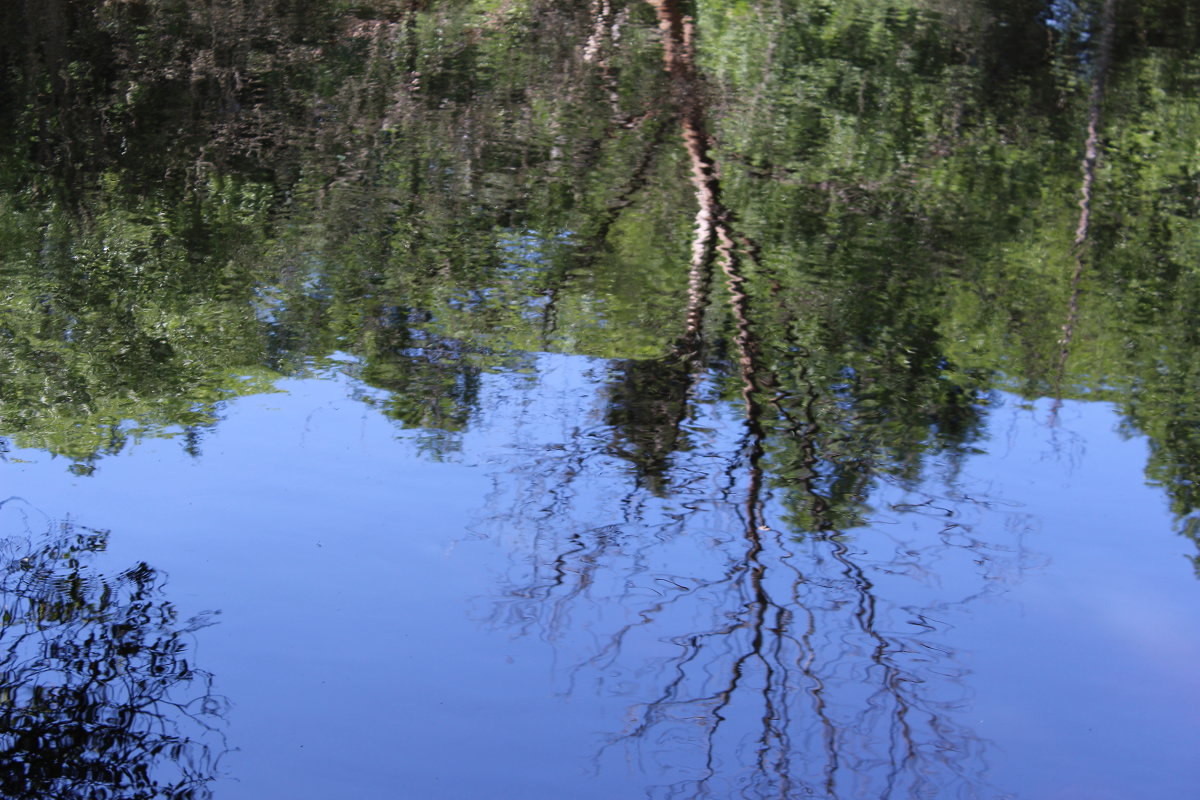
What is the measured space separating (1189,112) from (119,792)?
37.9ft

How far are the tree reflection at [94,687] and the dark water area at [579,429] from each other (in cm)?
2

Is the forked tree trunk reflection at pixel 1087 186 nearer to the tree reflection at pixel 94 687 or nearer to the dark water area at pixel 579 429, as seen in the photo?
the dark water area at pixel 579 429

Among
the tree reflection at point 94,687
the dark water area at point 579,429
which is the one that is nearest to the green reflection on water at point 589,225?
the dark water area at point 579,429

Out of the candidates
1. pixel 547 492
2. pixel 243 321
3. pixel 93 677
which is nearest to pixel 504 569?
pixel 547 492

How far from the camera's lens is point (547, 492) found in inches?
221

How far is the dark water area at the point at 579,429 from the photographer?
4.33 m

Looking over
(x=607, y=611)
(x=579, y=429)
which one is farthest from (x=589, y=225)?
(x=607, y=611)

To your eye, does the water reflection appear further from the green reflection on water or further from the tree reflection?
the tree reflection

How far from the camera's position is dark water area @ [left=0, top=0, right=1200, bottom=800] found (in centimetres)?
433

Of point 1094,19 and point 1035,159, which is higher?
point 1094,19

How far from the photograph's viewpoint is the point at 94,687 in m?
4.34

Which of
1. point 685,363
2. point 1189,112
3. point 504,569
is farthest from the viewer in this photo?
point 1189,112

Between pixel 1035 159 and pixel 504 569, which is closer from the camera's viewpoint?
pixel 504 569

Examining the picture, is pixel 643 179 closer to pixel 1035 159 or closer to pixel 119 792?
pixel 1035 159
